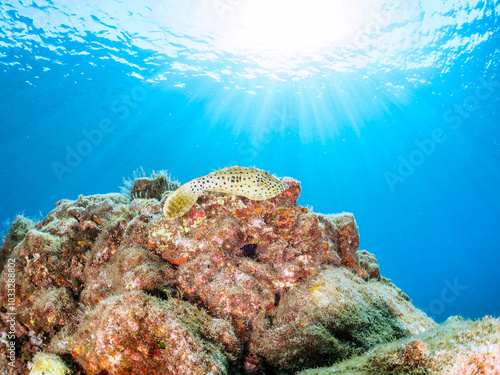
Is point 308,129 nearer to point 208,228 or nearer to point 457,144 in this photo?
point 457,144

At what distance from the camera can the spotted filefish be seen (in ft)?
14.8

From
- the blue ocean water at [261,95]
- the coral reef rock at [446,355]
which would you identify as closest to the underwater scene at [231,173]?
the coral reef rock at [446,355]

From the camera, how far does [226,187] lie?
462cm

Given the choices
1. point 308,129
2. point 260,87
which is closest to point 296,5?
point 260,87

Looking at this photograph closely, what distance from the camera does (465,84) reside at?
131 feet

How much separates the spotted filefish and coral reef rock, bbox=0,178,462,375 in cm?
31

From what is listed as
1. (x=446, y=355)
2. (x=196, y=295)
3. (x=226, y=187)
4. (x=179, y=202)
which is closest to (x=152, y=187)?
(x=179, y=202)

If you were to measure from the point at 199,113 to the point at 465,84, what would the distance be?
163ft

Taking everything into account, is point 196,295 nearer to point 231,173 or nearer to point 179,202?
point 179,202

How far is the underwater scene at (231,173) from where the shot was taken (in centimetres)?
309

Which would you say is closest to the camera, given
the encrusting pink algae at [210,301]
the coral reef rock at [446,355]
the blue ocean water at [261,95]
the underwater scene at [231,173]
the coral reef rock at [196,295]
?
the coral reef rock at [446,355]

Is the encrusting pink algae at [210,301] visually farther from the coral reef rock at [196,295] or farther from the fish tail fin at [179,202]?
the fish tail fin at [179,202]

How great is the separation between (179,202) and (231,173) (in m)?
1.10

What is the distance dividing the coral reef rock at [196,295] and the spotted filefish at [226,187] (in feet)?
1.01
